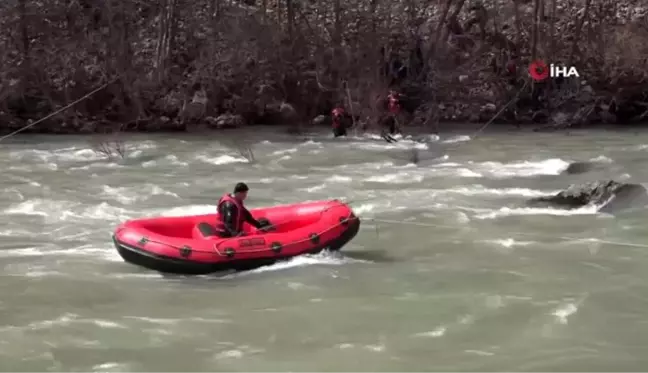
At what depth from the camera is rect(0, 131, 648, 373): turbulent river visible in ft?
20.4

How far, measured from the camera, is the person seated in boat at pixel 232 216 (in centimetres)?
829

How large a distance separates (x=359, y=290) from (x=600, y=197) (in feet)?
15.8

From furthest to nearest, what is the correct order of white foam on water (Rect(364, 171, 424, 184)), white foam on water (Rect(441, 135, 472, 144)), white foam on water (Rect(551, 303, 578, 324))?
white foam on water (Rect(441, 135, 472, 144))
white foam on water (Rect(364, 171, 424, 184))
white foam on water (Rect(551, 303, 578, 324))

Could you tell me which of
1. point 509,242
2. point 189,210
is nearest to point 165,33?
point 189,210

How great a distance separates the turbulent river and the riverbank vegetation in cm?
867

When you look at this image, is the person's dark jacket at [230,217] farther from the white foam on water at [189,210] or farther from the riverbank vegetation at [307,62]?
the riverbank vegetation at [307,62]

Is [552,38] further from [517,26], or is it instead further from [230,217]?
[230,217]

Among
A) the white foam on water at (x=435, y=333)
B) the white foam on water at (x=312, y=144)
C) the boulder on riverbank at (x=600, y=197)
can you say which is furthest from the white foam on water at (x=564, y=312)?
the white foam on water at (x=312, y=144)

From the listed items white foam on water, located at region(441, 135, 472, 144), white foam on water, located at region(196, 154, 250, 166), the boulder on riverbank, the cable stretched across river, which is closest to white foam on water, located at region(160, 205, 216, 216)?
the cable stretched across river

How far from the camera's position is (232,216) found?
830cm

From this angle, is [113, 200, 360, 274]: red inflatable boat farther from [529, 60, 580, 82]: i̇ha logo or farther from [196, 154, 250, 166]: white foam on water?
[529, 60, 580, 82]: i̇ha logo

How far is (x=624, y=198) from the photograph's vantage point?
1125 centimetres

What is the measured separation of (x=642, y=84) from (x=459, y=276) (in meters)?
16.2

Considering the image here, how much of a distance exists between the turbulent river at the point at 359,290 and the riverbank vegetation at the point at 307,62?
28.4ft
